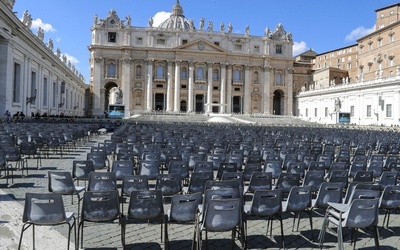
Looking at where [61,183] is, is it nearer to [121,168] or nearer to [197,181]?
[121,168]

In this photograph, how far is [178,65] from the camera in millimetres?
78125

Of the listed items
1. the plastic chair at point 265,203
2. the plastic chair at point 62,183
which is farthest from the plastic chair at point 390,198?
the plastic chair at point 62,183

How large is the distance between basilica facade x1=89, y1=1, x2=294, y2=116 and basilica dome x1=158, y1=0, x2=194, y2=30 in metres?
12.2

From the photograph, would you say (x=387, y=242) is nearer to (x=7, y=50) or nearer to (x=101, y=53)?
(x=7, y=50)

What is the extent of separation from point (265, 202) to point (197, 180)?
1969 mm

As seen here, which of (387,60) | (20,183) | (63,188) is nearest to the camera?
(63,188)

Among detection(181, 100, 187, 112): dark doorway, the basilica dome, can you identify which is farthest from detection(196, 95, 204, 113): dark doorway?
the basilica dome

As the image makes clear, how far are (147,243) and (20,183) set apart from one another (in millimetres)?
6261

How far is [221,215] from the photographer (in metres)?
Result: 5.13

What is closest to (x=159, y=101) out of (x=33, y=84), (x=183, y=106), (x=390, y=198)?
(x=183, y=106)

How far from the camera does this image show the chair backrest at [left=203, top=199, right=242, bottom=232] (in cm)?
509

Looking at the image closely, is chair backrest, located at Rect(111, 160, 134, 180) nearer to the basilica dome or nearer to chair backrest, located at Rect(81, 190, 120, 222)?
chair backrest, located at Rect(81, 190, 120, 222)

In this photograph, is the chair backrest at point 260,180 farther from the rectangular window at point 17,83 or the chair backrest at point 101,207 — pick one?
the rectangular window at point 17,83

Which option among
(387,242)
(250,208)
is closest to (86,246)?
(250,208)
